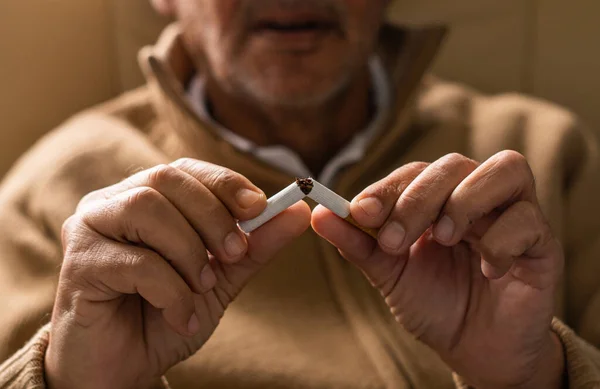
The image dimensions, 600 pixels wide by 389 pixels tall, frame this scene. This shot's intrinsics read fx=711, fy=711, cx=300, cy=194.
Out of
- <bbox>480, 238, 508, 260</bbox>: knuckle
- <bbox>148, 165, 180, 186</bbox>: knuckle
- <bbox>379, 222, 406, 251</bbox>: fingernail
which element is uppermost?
<bbox>148, 165, 180, 186</bbox>: knuckle

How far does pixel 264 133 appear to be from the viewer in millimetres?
961

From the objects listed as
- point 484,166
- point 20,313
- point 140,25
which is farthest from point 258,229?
point 140,25

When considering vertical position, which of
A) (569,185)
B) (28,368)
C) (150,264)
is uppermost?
(150,264)

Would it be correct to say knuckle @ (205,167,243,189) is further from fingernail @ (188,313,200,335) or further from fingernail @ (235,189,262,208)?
fingernail @ (188,313,200,335)

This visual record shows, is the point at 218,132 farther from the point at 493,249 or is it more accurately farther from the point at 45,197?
the point at 493,249

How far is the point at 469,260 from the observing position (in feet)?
2.12

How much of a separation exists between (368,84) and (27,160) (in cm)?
49

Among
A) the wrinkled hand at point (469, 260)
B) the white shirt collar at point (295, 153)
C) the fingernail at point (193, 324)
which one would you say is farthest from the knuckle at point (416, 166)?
the white shirt collar at point (295, 153)

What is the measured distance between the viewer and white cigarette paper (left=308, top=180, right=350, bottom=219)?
0.51 m

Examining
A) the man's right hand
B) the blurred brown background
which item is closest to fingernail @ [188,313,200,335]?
the man's right hand

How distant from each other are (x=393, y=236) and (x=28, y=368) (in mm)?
338

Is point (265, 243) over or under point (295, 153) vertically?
over

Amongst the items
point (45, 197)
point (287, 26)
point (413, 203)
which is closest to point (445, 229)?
point (413, 203)

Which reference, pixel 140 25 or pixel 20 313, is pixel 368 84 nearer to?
pixel 140 25
